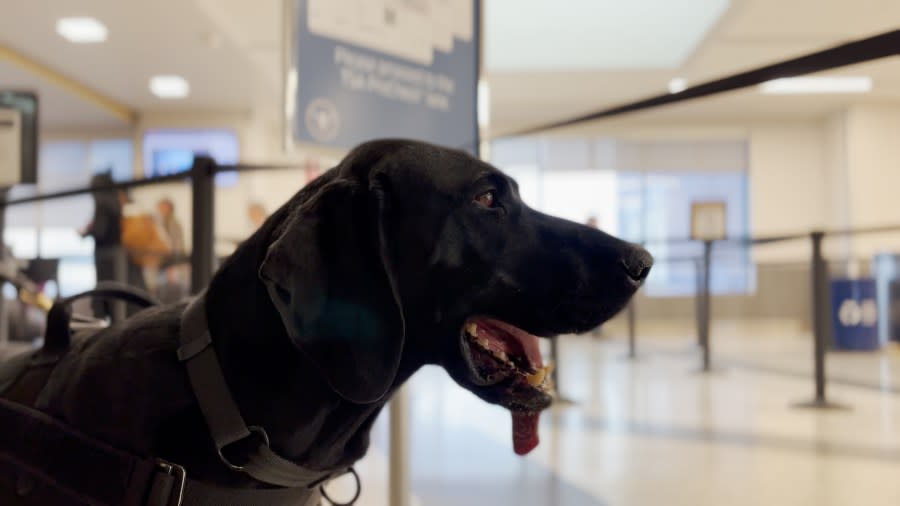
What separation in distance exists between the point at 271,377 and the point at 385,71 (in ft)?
5.15

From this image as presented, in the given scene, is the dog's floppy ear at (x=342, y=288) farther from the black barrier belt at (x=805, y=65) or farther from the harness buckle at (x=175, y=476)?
the black barrier belt at (x=805, y=65)

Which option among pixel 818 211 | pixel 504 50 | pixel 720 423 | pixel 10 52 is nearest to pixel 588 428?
pixel 720 423

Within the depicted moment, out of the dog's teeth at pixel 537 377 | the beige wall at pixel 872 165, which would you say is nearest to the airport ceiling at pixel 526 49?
the beige wall at pixel 872 165

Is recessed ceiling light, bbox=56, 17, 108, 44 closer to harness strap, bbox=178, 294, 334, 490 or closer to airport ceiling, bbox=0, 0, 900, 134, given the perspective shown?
airport ceiling, bbox=0, 0, 900, 134

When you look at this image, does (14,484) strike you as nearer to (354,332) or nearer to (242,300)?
(242,300)

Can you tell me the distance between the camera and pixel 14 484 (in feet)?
3.53

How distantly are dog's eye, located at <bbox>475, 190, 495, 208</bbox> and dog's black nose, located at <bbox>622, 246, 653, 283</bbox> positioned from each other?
23 cm

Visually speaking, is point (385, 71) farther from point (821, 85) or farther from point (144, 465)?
point (821, 85)

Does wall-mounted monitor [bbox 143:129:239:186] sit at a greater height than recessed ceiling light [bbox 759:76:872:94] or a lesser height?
lesser

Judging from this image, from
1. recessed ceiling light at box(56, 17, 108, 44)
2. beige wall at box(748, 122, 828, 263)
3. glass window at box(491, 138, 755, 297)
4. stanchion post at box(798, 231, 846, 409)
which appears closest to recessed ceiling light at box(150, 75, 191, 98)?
recessed ceiling light at box(56, 17, 108, 44)

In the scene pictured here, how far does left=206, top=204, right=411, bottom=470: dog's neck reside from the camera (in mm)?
1028

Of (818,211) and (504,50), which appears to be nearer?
(504,50)

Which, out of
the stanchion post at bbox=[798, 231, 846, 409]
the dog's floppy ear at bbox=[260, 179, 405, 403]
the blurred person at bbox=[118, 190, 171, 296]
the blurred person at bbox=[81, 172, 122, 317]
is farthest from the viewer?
the blurred person at bbox=[118, 190, 171, 296]

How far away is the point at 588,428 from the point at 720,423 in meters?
0.72
